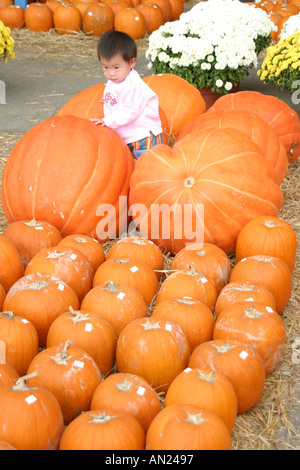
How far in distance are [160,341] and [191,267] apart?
0.58 metres

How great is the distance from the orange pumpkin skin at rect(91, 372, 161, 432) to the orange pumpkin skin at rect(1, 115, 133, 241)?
1.56 metres

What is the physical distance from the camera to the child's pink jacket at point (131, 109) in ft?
13.3

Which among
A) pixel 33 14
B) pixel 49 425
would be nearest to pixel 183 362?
pixel 49 425

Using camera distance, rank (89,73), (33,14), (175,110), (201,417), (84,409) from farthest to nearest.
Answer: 1. (33,14)
2. (89,73)
3. (175,110)
4. (84,409)
5. (201,417)

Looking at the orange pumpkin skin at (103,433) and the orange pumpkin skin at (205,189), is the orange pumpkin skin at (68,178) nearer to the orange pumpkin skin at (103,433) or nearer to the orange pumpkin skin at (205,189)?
the orange pumpkin skin at (205,189)

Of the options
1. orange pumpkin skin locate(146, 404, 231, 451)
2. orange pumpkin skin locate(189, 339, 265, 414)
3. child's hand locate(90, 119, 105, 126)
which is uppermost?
child's hand locate(90, 119, 105, 126)

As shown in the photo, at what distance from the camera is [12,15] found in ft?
29.9

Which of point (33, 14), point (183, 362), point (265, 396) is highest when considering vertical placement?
point (33, 14)

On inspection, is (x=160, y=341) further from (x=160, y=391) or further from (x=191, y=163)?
(x=191, y=163)

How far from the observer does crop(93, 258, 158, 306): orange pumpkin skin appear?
3.05 metres

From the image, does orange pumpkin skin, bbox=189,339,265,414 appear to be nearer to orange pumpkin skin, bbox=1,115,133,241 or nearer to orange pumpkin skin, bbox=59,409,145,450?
orange pumpkin skin, bbox=59,409,145,450

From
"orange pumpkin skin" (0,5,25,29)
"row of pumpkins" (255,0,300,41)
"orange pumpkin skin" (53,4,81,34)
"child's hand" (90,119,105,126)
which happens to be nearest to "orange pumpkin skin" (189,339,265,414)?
"child's hand" (90,119,105,126)

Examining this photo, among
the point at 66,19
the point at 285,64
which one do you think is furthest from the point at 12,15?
the point at 285,64

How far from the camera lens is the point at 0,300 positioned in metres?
2.95
